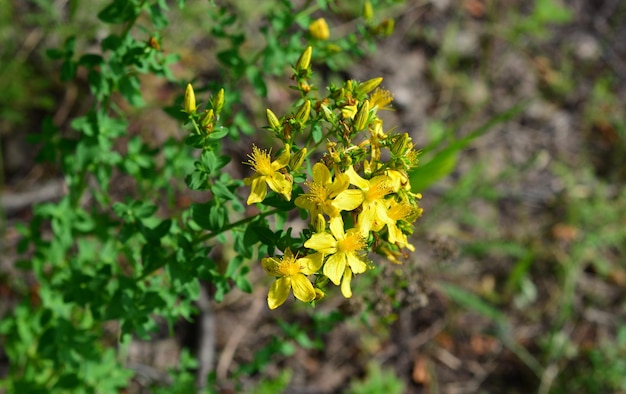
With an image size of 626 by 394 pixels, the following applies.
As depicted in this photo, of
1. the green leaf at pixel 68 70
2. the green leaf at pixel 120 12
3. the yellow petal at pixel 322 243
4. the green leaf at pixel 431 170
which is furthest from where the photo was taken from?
the green leaf at pixel 431 170

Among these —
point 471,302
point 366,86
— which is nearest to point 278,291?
point 366,86

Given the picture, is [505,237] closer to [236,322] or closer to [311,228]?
[236,322]

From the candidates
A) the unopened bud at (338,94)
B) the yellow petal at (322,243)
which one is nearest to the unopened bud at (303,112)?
the unopened bud at (338,94)

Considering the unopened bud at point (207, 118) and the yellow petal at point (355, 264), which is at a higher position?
the unopened bud at point (207, 118)

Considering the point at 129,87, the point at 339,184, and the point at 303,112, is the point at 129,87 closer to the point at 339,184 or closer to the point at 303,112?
the point at 303,112

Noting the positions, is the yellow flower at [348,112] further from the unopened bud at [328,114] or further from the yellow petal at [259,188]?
the yellow petal at [259,188]

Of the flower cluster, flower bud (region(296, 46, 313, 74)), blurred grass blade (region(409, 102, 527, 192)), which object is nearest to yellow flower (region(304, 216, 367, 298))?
the flower cluster

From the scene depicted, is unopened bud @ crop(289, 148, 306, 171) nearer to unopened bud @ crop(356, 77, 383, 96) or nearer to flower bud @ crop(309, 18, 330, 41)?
unopened bud @ crop(356, 77, 383, 96)
